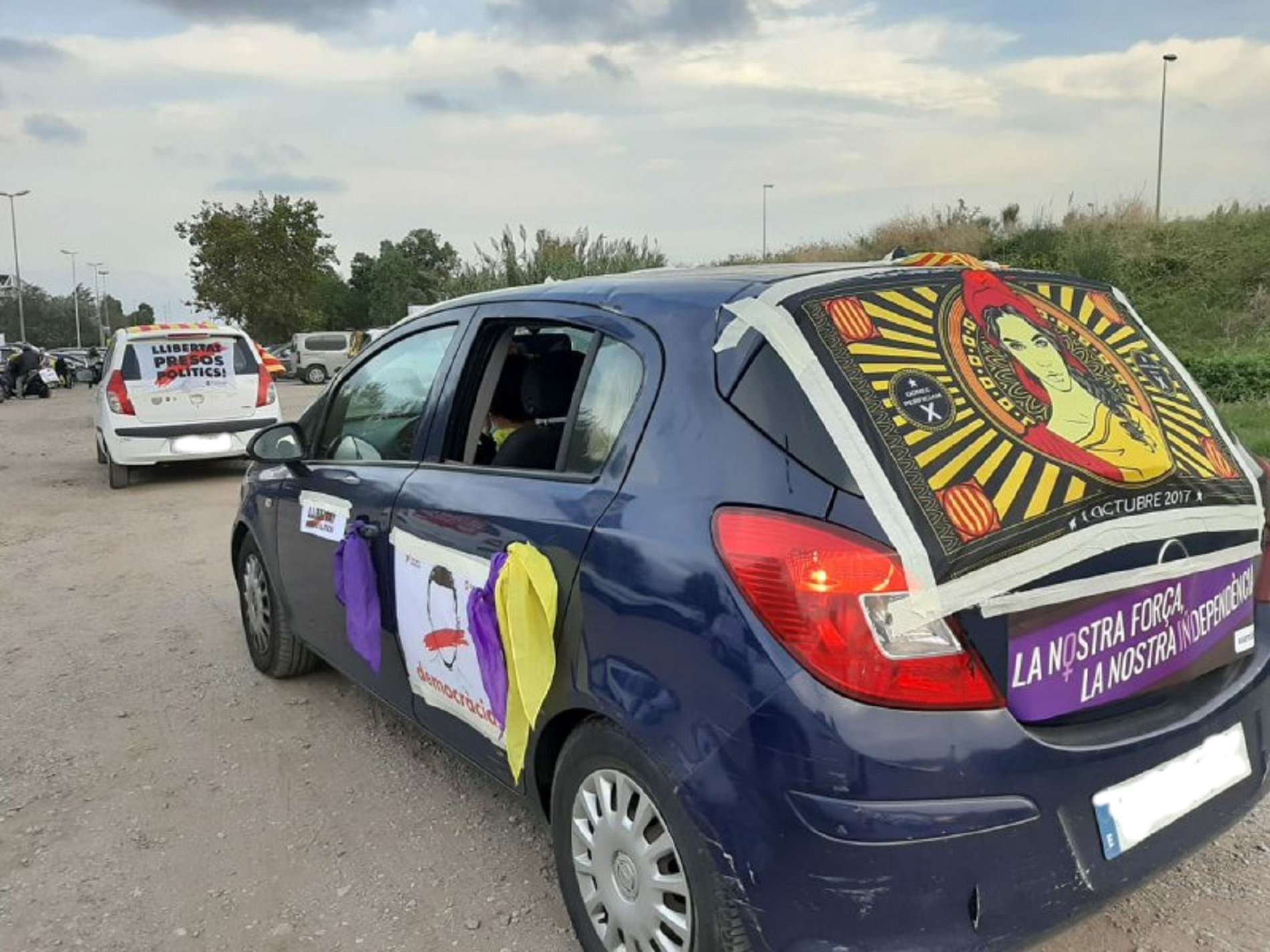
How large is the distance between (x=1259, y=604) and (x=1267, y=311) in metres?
16.8

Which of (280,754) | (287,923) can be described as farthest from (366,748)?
(287,923)

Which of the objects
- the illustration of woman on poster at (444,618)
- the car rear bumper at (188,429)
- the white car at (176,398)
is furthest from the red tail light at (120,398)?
the illustration of woman on poster at (444,618)

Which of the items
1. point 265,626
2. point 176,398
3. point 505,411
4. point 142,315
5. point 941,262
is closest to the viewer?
point 941,262

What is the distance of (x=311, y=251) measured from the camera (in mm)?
49781

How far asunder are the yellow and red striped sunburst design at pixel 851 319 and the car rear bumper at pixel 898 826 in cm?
75

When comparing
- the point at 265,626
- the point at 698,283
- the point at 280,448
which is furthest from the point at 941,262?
the point at 265,626

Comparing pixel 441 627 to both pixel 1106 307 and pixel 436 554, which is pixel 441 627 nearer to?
pixel 436 554

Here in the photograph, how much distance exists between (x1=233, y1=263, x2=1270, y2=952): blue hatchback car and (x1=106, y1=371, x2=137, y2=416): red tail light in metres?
8.90

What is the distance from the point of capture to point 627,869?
2.30m

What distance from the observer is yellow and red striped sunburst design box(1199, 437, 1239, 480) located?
242 centimetres

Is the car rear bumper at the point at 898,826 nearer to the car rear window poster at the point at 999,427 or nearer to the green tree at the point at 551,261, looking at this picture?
the car rear window poster at the point at 999,427

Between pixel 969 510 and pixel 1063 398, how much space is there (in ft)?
1.62

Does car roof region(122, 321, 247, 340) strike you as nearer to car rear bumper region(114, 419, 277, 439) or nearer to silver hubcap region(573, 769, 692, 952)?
car rear bumper region(114, 419, 277, 439)

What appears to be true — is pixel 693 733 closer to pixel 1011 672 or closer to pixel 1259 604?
pixel 1011 672
